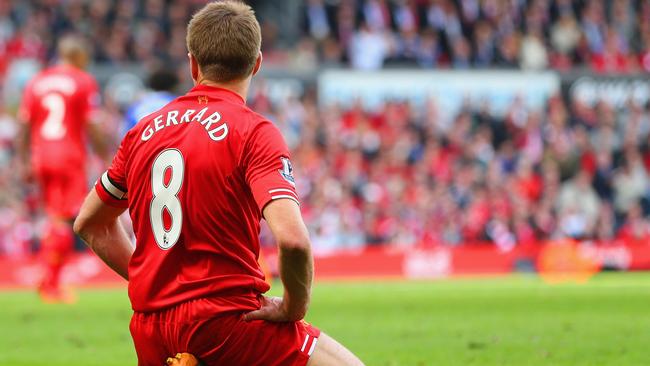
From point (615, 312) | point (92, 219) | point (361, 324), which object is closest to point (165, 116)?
point (92, 219)

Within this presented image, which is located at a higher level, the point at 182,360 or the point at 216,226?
the point at 216,226

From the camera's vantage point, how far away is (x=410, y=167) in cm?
2306

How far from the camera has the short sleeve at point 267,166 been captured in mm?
4117

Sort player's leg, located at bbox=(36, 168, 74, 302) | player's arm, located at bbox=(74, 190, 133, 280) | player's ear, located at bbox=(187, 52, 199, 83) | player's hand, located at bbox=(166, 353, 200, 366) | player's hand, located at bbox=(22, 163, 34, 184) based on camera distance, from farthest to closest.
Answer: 1. player's hand, located at bbox=(22, 163, 34, 184)
2. player's leg, located at bbox=(36, 168, 74, 302)
3. player's arm, located at bbox=(74, 190, 133, 280)
4. player's ear, located at bbox=(187, 52, 199, 83)
5. player's hand, located at bbox=(166, 353, 200, 366)

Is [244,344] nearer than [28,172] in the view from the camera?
Yes

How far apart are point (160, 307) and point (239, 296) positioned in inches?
11.7

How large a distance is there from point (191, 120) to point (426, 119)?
790 inches

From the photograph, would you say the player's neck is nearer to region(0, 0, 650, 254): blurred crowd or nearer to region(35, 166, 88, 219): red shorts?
region(35, 166, 88, 219): red shorts

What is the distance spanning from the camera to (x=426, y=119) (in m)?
24.2

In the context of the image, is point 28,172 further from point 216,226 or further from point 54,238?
point 216,226

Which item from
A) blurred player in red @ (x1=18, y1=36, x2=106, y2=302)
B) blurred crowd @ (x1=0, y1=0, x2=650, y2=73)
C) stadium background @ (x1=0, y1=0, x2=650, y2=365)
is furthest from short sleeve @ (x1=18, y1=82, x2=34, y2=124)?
blurred crowd @ (x1=0, y1=0, x2=650, y2=73)

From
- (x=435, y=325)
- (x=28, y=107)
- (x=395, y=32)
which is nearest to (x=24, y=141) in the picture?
(x=28, y=107)

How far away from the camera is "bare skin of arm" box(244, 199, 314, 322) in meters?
4.09

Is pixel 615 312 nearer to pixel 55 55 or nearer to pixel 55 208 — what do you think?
pixel 55 208
